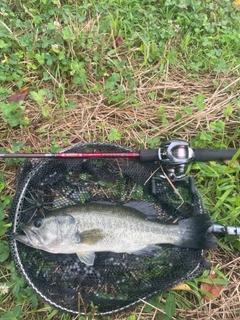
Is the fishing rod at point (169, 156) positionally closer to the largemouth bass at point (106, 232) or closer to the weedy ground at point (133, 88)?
the largemouth bass at point (106, 232)

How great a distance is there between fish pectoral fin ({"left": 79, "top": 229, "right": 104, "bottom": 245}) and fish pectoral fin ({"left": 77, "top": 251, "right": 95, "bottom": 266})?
0.34 ft

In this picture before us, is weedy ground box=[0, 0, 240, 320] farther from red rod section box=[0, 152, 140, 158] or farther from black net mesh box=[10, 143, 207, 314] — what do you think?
red rod section box=[0, 152, 140, 158]

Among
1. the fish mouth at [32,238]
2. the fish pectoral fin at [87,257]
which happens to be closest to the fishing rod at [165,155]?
the fish mouth at [32,238]

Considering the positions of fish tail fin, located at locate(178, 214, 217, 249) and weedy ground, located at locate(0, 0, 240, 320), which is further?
weedy ground, located at locate(0, 0, 240, 320)

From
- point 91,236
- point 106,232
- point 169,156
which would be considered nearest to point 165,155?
point 169,156

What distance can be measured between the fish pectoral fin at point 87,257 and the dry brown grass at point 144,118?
2.98 ft

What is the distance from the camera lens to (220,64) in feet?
13.4

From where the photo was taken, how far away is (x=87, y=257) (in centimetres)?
311

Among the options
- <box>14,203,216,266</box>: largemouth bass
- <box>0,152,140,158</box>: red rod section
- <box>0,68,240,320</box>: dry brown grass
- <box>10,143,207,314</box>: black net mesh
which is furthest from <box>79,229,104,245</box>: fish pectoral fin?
<box>0,68,240,320</box>: dry brown grass

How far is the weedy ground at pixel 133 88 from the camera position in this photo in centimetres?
348

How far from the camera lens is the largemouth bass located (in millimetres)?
3018

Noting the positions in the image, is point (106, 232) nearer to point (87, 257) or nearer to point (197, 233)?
point (87, 257)

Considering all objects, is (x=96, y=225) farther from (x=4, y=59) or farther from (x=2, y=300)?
(x=4, y=59)

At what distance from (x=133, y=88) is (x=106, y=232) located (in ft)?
5.27
